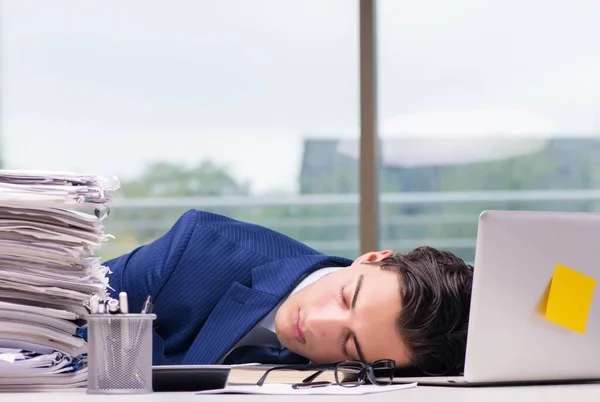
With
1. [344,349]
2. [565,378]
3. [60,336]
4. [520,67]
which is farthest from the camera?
[520,67]

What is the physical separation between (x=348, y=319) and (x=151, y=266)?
473 mm

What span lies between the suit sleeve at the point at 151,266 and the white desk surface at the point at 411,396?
0.68 m

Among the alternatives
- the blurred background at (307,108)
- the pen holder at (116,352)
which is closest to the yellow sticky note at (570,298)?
the pen holder at (116,352)

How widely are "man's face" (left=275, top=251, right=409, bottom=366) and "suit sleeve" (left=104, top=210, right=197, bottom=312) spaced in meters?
0.27

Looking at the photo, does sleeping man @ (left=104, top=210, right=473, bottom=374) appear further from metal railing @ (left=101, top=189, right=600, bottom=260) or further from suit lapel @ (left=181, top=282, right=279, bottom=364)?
metal railing @ (left=101, top=189, right=600, bottom=260)

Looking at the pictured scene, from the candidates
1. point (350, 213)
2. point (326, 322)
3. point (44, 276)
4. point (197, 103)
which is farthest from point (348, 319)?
point (197, 103)

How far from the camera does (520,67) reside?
3482mm

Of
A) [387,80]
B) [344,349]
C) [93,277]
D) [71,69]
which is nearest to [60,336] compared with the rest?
[93,277]

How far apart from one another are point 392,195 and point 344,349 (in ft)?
7.22

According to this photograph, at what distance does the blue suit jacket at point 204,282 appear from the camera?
5.30ft

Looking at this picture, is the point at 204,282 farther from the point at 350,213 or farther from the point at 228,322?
the point at 350,213

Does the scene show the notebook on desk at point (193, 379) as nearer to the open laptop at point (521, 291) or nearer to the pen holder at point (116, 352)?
the pen holder at point (116, 352)

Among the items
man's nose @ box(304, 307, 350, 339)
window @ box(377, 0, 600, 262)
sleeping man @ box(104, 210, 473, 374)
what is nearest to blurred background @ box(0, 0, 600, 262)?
window @ box(377, 0, 600, 262)

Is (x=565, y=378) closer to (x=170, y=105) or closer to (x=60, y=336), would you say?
(x=60, y=336)
